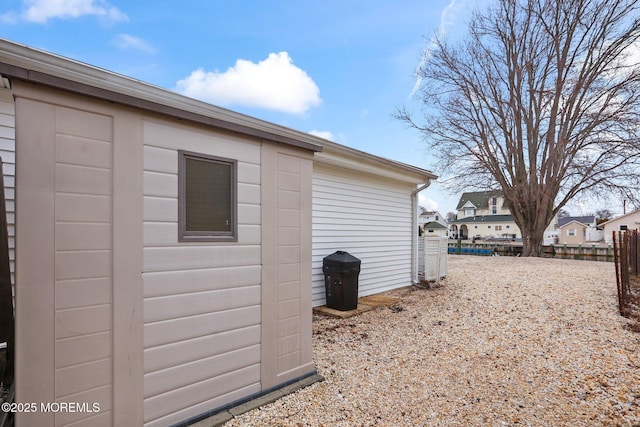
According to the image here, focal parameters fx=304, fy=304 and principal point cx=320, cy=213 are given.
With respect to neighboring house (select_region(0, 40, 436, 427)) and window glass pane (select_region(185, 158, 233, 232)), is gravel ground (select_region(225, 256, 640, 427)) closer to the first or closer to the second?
neighboring house (select_region(0, 40, 436, 427))

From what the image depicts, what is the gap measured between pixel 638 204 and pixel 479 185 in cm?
592

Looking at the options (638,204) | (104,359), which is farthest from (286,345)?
(638,204)

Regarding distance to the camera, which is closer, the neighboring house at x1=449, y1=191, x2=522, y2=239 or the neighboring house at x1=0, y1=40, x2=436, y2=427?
the neighboring house at x1=0, y1=40, x2=436, y2=427

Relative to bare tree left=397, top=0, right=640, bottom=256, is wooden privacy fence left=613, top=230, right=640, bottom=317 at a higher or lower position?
lower

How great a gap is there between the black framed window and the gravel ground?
144cm

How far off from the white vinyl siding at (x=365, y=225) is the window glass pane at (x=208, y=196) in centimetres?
314

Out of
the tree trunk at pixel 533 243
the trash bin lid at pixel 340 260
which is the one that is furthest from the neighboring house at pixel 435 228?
the trash bin lid at pixel 340 260

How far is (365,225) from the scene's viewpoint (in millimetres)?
6559

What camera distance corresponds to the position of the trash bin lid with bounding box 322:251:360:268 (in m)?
5.14

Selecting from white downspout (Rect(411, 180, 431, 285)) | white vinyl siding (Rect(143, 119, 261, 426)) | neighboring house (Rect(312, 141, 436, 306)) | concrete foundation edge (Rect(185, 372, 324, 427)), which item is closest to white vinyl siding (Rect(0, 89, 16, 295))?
white vinyl siding (Rect(143, 119, 261, 426))

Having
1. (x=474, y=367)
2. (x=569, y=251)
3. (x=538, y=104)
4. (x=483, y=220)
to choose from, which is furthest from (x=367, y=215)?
(x=483, y=220)

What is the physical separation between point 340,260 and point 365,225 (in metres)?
1.60

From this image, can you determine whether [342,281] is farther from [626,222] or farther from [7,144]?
[626,222]

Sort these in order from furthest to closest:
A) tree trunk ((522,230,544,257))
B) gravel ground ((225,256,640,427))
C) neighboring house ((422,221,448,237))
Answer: neighboring house ((422,221,448,237))
tree trunk ((522,230,544,257))
gravel ground ((225,256,640,427))
